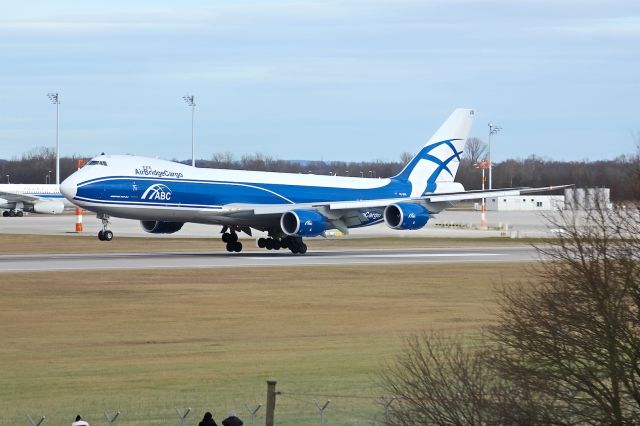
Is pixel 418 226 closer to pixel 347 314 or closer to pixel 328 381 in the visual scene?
pixel 347 314

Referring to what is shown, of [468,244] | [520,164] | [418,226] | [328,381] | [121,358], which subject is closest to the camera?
[328,381]

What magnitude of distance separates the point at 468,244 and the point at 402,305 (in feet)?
117

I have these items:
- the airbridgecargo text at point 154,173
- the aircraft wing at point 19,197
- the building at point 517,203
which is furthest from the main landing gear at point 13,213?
the airbridgecargo text at point 154,173

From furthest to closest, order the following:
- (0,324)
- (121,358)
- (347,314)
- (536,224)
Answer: (536,224) → (347,314) → (0,324) → (121,358)

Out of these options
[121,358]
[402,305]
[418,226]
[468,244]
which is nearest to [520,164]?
[468,244]

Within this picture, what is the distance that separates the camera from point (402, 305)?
4375 cm

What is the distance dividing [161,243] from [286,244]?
15143 mm

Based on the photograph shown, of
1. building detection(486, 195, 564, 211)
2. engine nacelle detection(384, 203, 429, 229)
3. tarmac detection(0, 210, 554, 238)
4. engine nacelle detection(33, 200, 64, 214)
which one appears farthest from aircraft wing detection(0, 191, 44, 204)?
engine nacelle detection(384, 203, 429, 229)

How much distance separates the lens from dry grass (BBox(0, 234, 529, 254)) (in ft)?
235

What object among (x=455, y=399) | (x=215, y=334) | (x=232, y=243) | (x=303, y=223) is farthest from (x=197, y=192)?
(x=455, y=399)

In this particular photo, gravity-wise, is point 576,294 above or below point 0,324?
above

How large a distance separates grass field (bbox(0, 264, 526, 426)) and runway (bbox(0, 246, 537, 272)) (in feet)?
9.54

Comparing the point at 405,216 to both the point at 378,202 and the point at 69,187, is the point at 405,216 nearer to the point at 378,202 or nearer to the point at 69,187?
the point at 378,202

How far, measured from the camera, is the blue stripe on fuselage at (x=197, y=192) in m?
58.7
